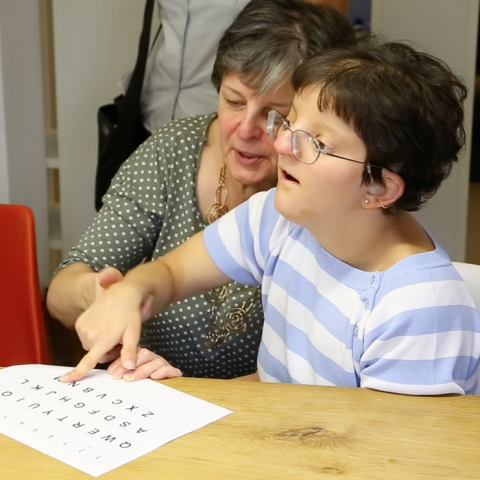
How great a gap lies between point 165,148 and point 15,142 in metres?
1.06

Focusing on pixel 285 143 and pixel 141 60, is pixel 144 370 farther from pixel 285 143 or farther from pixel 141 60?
pixel 141 60

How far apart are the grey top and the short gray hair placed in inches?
8.7

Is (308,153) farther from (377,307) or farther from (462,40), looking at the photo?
(462,40)

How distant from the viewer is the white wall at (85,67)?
2.65m

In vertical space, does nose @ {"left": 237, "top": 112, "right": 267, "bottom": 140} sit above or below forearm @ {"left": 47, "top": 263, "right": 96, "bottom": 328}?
above

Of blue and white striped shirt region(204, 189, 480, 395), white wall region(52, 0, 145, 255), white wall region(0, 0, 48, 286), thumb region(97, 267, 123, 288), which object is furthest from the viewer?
white wall region(52, 0, 145, 255)

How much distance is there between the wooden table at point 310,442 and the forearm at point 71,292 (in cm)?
40

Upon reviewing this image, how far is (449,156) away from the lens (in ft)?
3.40

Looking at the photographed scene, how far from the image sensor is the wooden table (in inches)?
29.4

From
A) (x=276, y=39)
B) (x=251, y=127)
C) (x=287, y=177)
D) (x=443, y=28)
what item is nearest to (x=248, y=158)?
(x=251, y=127)

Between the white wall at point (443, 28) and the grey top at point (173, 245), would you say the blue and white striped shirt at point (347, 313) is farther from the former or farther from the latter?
the white wall at point (443, 28)

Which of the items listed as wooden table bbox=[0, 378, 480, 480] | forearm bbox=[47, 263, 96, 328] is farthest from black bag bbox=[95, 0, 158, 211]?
wooden table bbox=[0, 378, 480, 480]

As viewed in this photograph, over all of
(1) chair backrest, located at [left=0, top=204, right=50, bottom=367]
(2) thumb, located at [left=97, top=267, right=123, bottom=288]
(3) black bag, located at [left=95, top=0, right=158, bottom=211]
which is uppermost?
(3) black bag, located at [left=95, top=0, right=158, bottom=211]

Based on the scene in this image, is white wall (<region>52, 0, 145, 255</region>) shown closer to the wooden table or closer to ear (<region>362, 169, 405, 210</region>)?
ear (<region>362, 169, 405, 210</region>)
